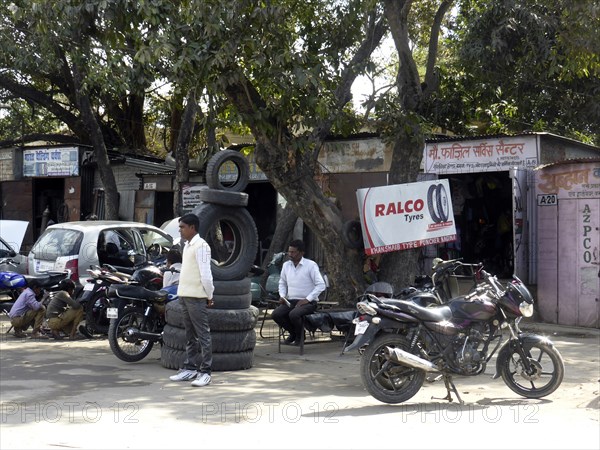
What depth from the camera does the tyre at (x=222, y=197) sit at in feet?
30.9

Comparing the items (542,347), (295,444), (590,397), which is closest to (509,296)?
(542,347)

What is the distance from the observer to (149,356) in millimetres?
10602

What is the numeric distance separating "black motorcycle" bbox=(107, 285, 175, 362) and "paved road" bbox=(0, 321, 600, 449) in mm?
236

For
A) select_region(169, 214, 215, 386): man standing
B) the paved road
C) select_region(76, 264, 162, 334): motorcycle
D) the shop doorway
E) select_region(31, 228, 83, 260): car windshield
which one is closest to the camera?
the paved road

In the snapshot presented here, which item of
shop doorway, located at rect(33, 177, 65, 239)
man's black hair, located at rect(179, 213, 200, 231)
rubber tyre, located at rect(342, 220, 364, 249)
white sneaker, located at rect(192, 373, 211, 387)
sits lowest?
white sneaker, located at rect(192, 373, 211, 387)

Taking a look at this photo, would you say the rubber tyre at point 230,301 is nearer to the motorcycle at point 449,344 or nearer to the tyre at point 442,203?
the motorcycle at point 449,344

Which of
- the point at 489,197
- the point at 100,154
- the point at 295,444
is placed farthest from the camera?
the point at 100,154

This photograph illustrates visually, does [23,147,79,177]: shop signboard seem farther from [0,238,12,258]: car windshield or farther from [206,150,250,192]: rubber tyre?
[206,150,250,192]: rubber tyre

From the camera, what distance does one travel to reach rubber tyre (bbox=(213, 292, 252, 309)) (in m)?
9.48

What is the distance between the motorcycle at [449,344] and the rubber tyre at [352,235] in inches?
149

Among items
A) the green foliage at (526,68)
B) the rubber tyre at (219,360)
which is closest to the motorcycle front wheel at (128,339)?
the rubber tyre at (219,360)

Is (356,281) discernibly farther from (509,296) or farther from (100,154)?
(100,154)

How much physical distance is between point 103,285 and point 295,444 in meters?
6.72

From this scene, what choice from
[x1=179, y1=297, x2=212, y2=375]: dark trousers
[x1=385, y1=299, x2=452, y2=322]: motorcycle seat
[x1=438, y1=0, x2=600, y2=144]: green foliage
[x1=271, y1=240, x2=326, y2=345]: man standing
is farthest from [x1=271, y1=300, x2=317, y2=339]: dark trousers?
[x1=438, y1=0, x2=600, y2=144]: green foliage
